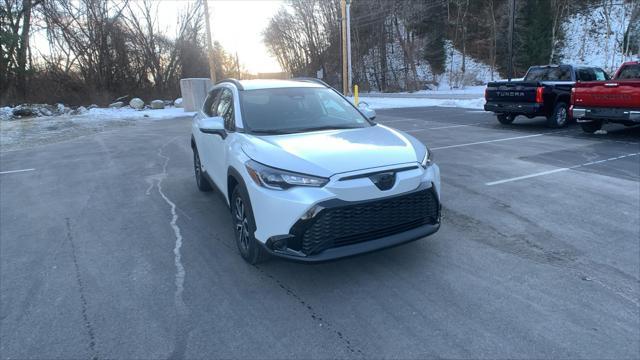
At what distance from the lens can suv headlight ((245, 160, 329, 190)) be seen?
3377mm

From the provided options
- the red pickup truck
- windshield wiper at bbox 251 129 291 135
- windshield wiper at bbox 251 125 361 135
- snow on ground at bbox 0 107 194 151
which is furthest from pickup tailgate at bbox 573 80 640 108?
snow on ground at bbox 0 107 194 151

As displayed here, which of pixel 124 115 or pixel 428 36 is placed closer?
pixel 124 115

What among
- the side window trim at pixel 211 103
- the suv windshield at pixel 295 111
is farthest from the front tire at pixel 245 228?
the side window trim at pixel 211 103

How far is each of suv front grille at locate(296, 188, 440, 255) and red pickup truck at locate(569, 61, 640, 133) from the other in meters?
8.79

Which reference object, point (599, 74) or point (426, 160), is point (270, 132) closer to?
point (426, 160)

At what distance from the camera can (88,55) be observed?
29.2 metres

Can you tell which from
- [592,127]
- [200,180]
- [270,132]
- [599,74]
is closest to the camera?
[270,132]

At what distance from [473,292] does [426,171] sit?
3.55 feet

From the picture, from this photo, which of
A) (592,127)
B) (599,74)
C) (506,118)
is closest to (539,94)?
(592,127)

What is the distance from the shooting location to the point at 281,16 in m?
46.0

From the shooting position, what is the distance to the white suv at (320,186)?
3336 mm

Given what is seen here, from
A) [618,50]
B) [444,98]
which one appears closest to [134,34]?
[444,98]

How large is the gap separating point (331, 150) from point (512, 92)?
34.8 feet

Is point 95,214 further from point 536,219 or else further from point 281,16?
point 281,16
